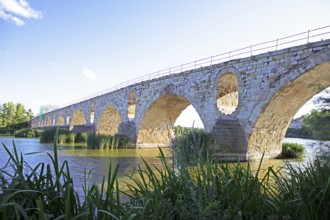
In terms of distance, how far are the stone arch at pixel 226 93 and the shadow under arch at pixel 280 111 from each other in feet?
6.14

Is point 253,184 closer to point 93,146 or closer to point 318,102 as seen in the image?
point 318,102

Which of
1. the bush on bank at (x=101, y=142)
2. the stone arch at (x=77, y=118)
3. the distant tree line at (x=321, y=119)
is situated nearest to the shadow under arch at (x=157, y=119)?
the bush on bank at (x=101, y=142)

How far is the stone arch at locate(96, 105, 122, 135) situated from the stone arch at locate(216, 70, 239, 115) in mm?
13539

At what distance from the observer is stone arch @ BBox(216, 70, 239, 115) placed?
13.5 metres

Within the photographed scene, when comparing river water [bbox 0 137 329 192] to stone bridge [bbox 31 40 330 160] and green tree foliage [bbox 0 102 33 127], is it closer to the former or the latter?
stone bridge [bbox 31 40 330 160]

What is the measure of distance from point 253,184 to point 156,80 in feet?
53.0

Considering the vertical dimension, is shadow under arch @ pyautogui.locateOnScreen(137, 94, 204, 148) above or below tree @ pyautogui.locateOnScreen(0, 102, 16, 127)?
below

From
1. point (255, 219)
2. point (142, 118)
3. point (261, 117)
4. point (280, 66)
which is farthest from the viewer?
point (142, 118)

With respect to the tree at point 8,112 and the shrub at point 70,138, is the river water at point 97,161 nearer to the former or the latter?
the shrub at point 70,138

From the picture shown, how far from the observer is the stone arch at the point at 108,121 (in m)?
26.0

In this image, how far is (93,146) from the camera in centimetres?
1648

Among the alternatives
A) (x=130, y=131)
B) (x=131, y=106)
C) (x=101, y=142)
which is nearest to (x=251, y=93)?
(x=101, y=142)

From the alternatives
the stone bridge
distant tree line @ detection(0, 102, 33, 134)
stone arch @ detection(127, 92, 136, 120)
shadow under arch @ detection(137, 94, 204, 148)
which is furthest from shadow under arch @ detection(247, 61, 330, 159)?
distant tree line @ detection(0, 102, 33, 134)

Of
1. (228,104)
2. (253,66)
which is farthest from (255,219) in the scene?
(228,104)
